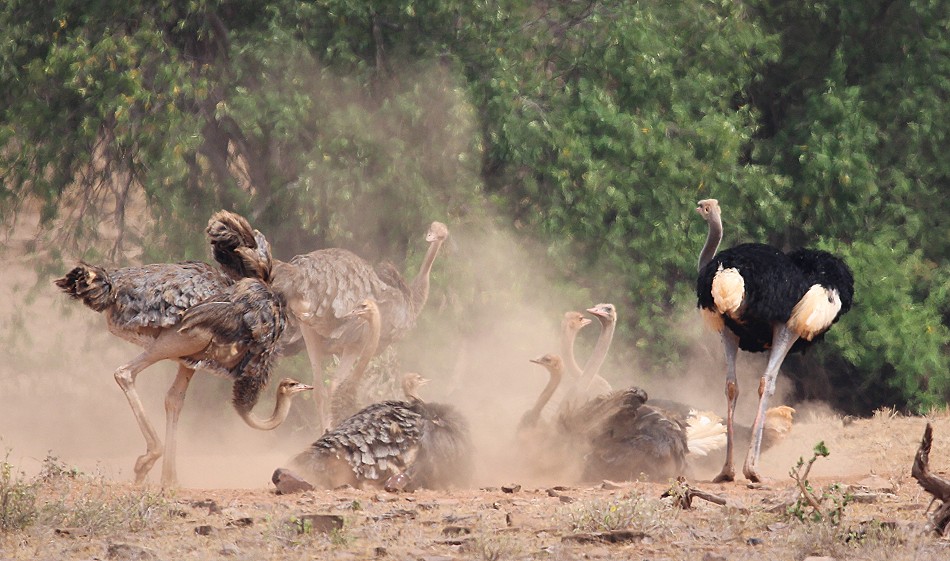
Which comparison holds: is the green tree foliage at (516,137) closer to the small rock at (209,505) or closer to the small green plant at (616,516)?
the small rock at (209,505)

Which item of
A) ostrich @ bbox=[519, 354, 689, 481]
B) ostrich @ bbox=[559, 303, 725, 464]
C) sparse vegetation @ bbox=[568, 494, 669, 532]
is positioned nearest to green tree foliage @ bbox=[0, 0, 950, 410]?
ostrich @ bbox=[559, 303, 725, 464]

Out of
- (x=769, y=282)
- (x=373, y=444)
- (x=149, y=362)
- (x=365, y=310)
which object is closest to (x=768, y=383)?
(x=769, y=282)

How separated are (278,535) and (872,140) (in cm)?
850

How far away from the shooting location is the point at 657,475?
9.72 meters

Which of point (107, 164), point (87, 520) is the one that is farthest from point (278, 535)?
point (107, 164)

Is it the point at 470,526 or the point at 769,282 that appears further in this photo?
the point at 769,282

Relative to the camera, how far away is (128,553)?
650cm

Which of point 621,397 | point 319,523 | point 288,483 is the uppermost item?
point 621,397

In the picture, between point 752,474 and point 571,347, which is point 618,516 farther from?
point 571,347

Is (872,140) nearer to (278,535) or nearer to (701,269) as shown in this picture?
(701,269)

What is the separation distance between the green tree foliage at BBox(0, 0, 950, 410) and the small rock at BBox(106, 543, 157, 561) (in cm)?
636

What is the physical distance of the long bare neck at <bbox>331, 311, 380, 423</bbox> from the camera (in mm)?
11258

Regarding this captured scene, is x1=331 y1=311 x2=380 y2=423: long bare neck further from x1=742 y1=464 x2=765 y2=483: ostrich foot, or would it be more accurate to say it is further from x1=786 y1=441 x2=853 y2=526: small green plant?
x1=786 y1=441 x2=853 y2=526: small green plant

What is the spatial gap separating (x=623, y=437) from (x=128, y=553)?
4.27 meters
